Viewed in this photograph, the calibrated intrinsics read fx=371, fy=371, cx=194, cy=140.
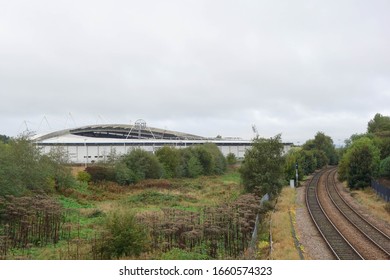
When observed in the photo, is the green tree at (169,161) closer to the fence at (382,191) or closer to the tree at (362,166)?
the tree at (362,166)

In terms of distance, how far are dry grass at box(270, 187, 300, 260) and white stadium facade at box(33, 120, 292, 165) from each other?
35.1 metres

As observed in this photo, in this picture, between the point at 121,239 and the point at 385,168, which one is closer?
the point at 121,239

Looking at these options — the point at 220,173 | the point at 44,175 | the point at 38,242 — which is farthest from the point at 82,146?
the point at 38,242

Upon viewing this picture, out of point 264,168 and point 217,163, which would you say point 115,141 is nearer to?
point 217,163

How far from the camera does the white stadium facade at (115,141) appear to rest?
7744 cm

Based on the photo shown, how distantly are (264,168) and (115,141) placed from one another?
59.9 m

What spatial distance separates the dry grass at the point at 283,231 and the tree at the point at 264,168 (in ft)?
6.13

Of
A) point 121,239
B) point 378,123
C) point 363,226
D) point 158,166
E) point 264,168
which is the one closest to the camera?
point 121,239

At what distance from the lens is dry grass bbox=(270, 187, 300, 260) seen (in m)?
13.8

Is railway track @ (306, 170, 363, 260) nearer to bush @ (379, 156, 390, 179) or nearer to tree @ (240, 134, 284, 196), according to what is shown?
tree @ (240, 134, 284, 196)

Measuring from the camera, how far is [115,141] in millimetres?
81625

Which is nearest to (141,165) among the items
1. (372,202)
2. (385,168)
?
(372,202)

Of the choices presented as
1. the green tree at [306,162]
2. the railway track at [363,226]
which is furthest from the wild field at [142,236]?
the green tree at [306,162]

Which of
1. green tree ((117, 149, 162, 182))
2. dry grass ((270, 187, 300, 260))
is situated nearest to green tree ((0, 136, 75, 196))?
green tree ((117, 149, 162, 182))
